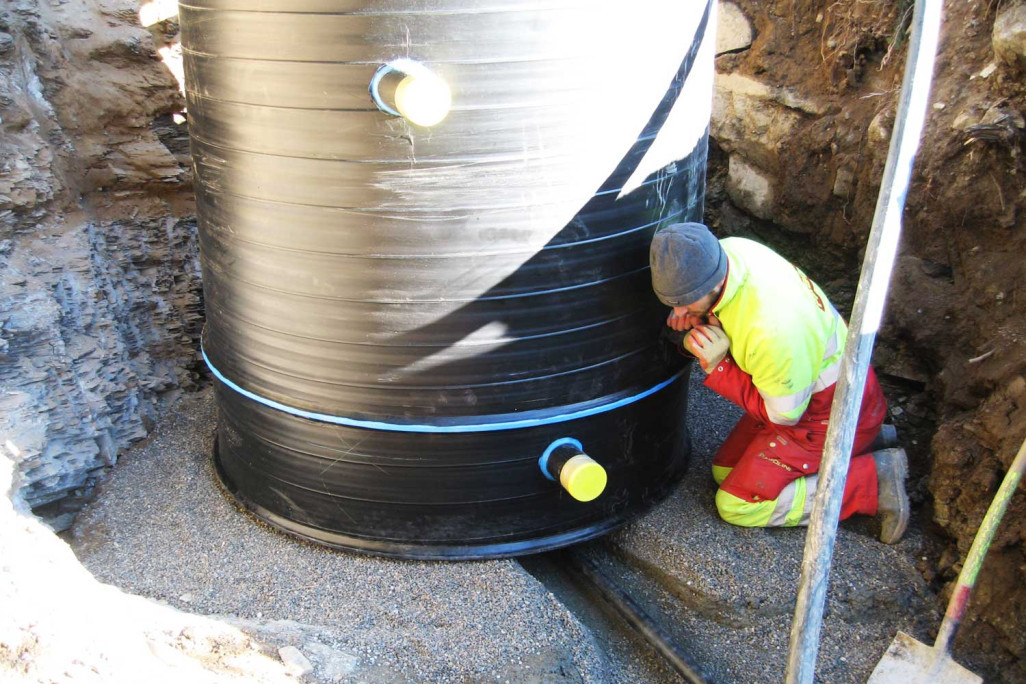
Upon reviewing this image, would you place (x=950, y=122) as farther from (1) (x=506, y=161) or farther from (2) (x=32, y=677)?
(2) (x=32, y=677)

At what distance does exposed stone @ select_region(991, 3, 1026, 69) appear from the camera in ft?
8.86

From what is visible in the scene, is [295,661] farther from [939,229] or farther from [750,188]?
[750,188]

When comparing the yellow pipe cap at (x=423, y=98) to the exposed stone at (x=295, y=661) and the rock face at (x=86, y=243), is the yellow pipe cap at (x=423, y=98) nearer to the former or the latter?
the exposed stone at (x=295, y=661)

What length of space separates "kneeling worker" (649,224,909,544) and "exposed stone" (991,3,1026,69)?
1.01 m

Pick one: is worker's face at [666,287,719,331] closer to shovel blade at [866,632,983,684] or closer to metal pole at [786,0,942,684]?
metal pole at [786,0,942,684]

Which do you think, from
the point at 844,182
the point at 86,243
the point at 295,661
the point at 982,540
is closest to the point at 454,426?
the point at 295,661

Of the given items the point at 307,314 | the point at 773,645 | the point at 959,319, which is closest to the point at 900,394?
the point at 959,319

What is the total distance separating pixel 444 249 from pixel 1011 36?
200 cm

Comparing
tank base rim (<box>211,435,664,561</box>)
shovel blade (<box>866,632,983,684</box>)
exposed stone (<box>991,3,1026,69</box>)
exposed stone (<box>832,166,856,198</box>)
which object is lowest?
shovel blade (<box>866,632,983,684</box>)

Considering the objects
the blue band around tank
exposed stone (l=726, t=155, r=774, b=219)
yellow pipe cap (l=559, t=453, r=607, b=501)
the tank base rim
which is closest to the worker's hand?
the blue band around tank

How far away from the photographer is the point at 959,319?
9.84ft

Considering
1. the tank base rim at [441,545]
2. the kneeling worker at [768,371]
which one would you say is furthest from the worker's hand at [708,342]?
the tank base rim at [441,545]

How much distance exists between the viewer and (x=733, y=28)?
4.03m

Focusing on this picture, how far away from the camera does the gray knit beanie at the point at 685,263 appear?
7.41ft
